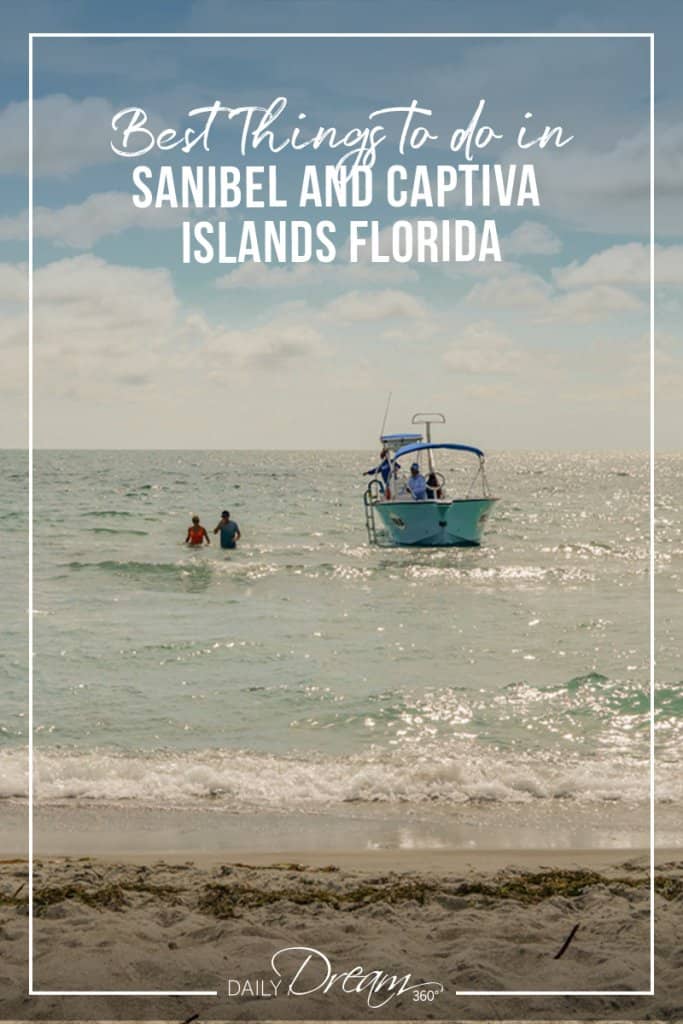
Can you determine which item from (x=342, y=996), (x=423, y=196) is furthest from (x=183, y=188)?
(x=342, y=996)

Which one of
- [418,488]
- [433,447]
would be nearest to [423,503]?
[418,488]

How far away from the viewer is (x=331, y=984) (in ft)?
15.7

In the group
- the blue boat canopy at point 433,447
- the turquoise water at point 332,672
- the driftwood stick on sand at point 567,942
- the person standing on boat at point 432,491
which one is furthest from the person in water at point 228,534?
the driftwood stick on sand at point 567,942

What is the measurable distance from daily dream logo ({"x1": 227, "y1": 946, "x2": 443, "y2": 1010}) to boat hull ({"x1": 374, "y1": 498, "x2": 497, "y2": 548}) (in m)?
21.2

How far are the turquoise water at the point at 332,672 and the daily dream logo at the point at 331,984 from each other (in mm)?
4140

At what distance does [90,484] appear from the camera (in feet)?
188

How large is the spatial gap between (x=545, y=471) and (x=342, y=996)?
311 feet

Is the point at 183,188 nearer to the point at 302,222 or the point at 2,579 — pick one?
the point at 302,222

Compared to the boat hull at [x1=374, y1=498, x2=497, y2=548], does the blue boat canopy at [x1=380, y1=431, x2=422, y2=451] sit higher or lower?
higher

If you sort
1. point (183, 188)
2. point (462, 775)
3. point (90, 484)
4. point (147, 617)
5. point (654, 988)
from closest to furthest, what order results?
point (654, 988) < point (183, 188) < point (462, 775) < point (147, 617) < point (90, 484)

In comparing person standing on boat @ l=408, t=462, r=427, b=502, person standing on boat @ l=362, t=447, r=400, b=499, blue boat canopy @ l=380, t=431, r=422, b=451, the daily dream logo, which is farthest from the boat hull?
the daily dream logo

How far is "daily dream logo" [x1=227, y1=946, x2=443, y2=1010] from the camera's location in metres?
4.68

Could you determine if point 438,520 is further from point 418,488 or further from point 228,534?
point 228,534

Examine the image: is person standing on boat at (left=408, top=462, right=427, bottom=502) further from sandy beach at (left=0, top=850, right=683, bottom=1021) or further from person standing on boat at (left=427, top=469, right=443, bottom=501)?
sandy beach at (left=0, top=850, right=683, bottom=1021)
